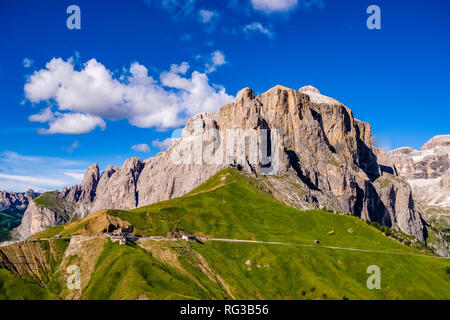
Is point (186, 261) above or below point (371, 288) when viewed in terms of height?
above

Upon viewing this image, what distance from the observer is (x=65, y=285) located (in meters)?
157

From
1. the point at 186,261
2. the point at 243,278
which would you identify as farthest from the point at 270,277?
the point at 186,261

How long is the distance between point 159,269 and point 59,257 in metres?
51.5

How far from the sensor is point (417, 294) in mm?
186125

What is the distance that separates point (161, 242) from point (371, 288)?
106129 mm

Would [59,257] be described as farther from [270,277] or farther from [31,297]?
[270,277]

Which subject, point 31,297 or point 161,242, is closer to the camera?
point 31,297
